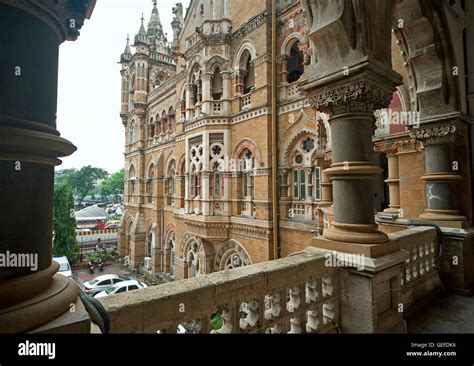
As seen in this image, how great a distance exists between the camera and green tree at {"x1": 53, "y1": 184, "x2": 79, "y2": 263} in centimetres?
2083

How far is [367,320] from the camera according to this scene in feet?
9.37

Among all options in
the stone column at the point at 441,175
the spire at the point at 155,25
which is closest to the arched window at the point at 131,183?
the spire at the point at 155,25

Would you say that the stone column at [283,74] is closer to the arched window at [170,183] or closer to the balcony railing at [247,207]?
the balcony railing at [247,207]

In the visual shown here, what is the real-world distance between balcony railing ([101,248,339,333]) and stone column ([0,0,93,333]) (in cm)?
42

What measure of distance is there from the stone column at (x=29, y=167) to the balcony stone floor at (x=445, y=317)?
404cm

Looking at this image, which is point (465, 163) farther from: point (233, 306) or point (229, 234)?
point (229, 234)

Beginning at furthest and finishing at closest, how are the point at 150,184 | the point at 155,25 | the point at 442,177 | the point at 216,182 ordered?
the point at 155,25 → the point at 150,184 → the point at 216,182 → the point at 442,177

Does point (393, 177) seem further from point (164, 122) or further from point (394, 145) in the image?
point (164, 122)

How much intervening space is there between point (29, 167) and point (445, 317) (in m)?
5.11

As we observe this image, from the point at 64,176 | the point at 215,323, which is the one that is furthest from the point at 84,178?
the point at 215,323

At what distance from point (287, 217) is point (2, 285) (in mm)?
10033

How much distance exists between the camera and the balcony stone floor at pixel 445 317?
343cm

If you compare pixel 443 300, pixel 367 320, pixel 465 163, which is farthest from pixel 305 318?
pixel 465 163

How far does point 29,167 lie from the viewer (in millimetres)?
1355
